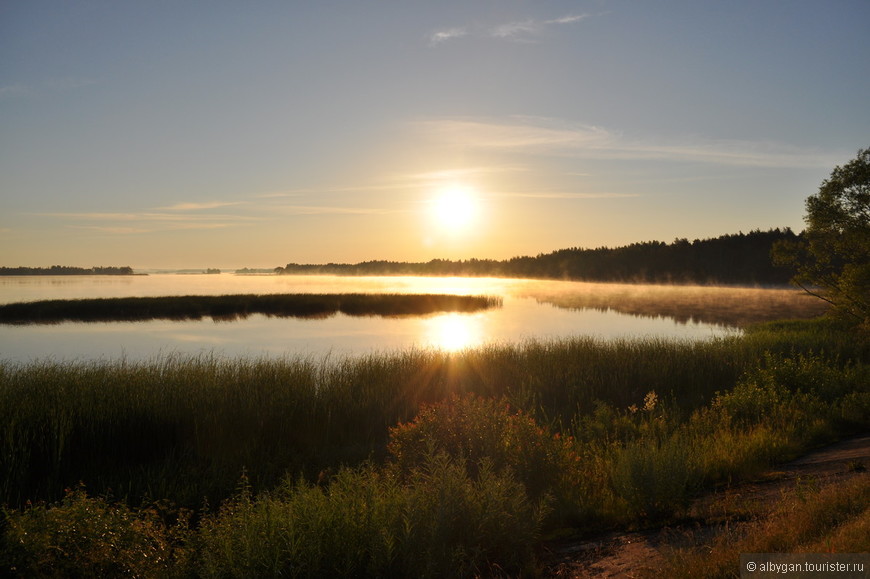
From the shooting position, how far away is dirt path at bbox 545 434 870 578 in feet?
19.2

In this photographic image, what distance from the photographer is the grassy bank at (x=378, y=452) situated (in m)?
5.66

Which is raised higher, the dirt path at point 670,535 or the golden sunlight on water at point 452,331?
the dirt path at point 670,535

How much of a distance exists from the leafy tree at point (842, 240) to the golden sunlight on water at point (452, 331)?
58.8ft

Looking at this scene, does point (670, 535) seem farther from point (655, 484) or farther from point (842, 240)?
point (842, 240)

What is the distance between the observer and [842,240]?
2891 cm

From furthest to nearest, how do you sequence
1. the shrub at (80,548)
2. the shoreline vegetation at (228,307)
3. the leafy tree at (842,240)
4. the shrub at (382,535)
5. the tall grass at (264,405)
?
the shoreline vegetation at (228,307)
the leafy tree at (842,240)
the tall grass at (264,405)
the shrub at (80,548)
the shrub at (382,535)

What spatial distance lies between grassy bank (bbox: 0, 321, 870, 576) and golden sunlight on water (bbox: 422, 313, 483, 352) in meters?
6.42

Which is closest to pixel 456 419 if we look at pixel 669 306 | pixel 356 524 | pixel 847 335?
pixel 356 524

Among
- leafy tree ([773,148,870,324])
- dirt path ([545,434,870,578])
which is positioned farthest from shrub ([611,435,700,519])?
leafy tree ([773,148,870,324])

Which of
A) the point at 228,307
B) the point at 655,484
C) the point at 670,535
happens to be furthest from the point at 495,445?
the point at 228,307

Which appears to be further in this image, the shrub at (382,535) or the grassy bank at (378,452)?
the grassy bank at (378,452)

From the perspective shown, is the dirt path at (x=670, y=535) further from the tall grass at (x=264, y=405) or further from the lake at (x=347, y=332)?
the lake at (x=347, y=332)

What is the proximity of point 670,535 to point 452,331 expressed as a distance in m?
32.5

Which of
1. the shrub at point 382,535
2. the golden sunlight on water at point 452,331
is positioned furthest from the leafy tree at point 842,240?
the shrub at point 382,535
